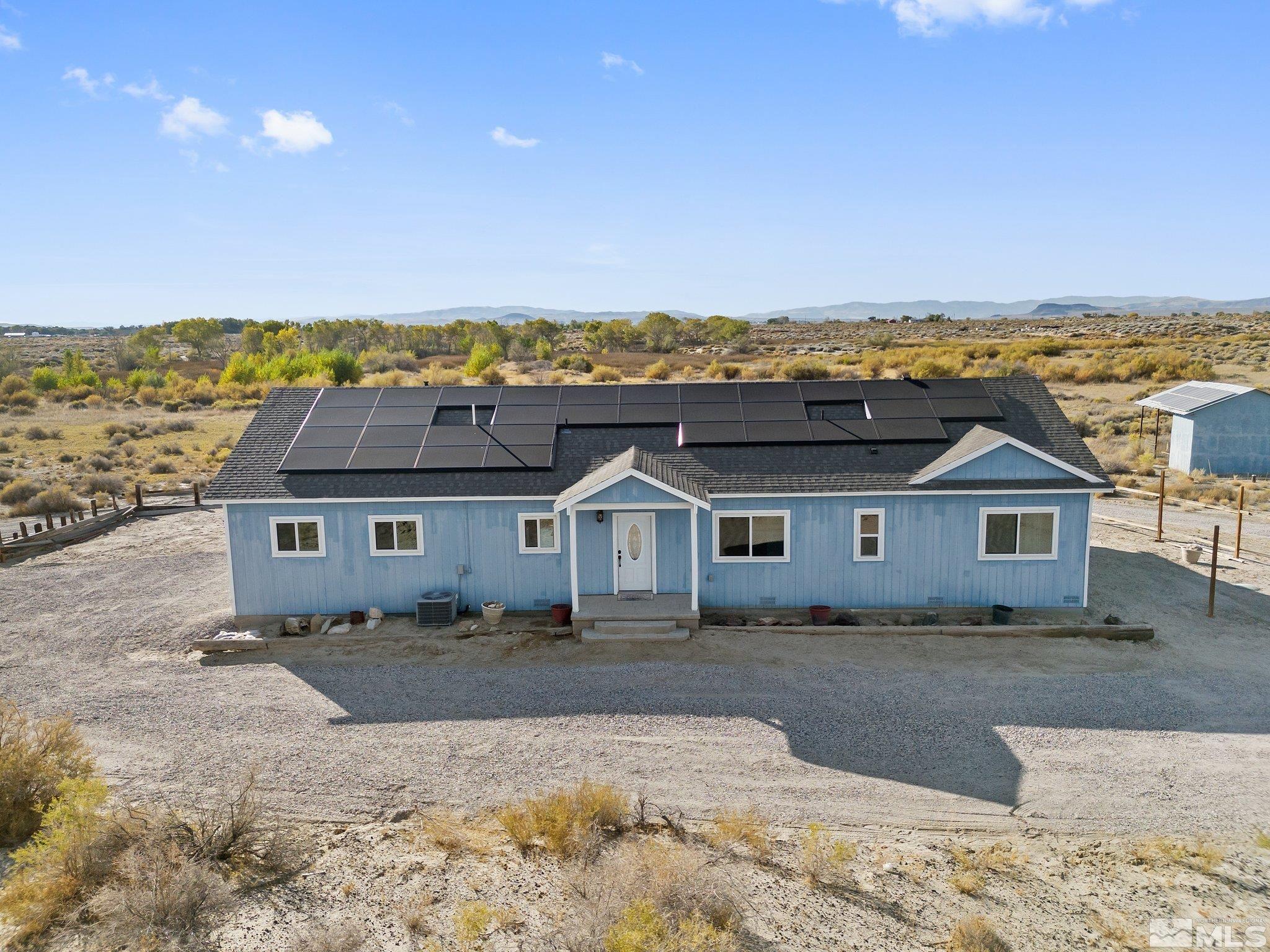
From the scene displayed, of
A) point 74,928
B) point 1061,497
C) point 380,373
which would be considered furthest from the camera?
point 380,373

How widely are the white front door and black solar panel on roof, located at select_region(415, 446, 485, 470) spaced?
3.15 m

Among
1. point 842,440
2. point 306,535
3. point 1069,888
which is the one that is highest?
point 842,440

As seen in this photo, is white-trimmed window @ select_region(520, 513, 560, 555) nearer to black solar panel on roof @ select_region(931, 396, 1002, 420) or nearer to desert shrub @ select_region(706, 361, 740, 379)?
black solar panel on roof @ select_region(931, 396, 1002, 420)

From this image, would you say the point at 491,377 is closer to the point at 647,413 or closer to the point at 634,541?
the point at 647,413

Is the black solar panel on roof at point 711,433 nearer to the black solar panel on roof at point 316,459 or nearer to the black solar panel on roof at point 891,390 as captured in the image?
the black solar panel on roof at point 891,390

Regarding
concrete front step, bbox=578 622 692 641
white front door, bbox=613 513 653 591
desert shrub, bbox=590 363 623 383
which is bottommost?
concrete front step, bbox=578 622 692 641

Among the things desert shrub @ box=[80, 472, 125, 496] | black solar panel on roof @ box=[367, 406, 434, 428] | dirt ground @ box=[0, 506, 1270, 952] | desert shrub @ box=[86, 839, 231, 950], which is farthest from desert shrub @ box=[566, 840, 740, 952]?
desert shrub @ box=[80, 472, 125, 496]

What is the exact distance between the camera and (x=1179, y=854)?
9.12 m

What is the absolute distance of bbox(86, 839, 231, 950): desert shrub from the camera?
7.71 meters

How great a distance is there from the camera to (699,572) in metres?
17.1

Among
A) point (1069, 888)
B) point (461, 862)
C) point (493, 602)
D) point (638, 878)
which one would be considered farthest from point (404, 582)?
point (1069, 888)

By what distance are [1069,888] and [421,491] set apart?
12459 millimetres

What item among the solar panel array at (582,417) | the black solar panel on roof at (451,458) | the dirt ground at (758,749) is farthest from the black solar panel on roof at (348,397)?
the dirt ground at (758,749)

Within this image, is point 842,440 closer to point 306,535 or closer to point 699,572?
point 699,572
